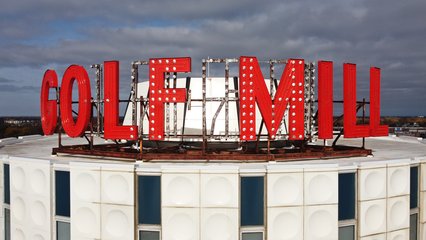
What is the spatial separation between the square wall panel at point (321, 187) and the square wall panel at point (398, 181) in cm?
468

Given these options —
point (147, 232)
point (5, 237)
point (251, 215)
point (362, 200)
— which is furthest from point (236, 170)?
point (5, 237)

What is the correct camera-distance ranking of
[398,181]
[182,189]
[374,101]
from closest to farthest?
[182,189], [398,181], [374,101]

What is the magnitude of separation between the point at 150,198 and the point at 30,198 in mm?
9952

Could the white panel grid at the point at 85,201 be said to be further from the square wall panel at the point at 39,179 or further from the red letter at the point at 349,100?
the red letter at the point at 349,100

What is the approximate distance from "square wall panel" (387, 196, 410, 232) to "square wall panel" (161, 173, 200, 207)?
44.4 ft

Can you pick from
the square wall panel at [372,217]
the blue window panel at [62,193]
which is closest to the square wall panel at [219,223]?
the square wall panel at [372,217]

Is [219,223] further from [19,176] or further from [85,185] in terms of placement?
[19,176]

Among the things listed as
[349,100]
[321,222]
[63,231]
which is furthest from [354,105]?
[63,231]

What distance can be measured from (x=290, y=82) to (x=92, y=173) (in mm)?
14978

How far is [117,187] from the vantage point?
990 inches

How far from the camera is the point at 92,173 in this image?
2550 centimetres

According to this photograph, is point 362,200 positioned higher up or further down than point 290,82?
further down

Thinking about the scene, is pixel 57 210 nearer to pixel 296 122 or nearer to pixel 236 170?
pixel 236 170

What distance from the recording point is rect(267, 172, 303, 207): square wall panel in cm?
2470
